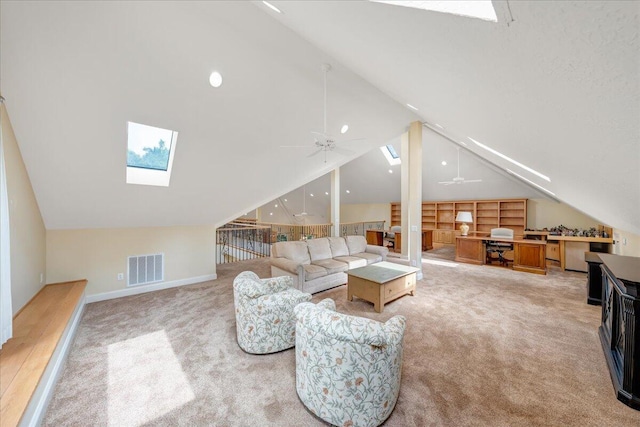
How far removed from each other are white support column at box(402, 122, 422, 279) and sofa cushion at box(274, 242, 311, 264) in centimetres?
245

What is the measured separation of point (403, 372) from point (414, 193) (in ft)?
13.3

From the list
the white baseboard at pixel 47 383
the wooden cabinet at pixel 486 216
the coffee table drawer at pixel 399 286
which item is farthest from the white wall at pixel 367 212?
the white baseboard at pixel 47 383

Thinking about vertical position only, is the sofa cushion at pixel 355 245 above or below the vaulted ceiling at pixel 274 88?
below

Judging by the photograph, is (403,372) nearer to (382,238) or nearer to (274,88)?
(274,88)

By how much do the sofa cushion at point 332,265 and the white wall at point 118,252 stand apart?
2.47m

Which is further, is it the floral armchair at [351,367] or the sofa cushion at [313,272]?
the sofa cushion at [313,272]

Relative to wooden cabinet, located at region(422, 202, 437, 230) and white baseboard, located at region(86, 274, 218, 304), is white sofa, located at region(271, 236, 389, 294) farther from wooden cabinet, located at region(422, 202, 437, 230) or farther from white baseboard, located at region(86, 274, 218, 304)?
wooden cabinet, located at region(422, 202, 437, 230)

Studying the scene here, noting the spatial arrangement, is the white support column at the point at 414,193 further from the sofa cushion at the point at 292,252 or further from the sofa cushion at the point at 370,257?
the sofa cushion at the point at 292,252

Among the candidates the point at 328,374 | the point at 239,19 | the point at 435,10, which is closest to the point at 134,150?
the point at 239,19

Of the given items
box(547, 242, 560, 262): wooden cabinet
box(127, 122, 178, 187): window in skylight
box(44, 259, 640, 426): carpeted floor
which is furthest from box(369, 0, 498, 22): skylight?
box(547, 242, 560, 262): wooden cabinet

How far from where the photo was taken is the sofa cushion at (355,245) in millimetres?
6102

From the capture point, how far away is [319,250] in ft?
17.8

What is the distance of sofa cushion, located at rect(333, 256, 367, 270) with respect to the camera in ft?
17.1

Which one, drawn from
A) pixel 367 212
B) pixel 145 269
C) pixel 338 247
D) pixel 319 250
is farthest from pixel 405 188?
pixel 367 212
